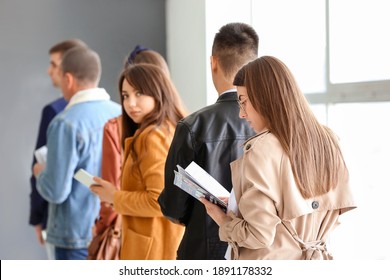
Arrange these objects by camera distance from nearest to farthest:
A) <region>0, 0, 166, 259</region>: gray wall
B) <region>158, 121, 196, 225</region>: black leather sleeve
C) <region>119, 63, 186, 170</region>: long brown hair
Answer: <region>158, 121, 196, 225</region>: black leather sleeve, <region>119, 63, 186, 170</region>: long brown hair, <region>0, 0, 166, 259</region>: gray wall

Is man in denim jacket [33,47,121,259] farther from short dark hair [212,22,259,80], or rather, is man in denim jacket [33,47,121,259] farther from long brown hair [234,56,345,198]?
long brown hair [234,56,345,198]

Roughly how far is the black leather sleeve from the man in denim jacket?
1.49m

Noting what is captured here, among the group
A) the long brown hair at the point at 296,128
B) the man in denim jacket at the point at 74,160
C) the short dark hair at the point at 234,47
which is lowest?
the man in denim jacket at the point at 74,160

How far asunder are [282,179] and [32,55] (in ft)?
14.8

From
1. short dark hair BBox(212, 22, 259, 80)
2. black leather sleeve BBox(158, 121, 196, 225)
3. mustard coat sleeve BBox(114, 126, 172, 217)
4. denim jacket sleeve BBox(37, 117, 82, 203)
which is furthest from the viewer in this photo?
denim jacket sleeve BBox(37, 117, 82, 203)

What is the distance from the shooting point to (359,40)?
9.84 feet

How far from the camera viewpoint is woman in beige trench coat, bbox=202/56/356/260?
1.76 metres

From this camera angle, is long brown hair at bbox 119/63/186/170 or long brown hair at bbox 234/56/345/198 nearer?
long brown hair at bbox 234/56/345/198

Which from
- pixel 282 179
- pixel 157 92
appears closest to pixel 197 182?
pixel 282 179

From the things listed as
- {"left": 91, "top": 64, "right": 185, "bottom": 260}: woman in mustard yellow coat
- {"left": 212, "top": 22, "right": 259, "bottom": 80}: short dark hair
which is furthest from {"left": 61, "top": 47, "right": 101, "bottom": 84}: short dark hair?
{"left": 212, "top": 22, "right": 259, "bottom": 80}: short dark hair

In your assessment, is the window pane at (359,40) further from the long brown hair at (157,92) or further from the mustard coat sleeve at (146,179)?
the mustard coat sleeve at (146,179)

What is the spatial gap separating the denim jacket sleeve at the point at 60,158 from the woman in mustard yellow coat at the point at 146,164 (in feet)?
2.81

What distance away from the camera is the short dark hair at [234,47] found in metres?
2.35

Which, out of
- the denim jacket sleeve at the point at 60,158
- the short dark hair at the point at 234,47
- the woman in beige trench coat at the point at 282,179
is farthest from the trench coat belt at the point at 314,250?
the denim jacket sleeve at the point at 60,158
